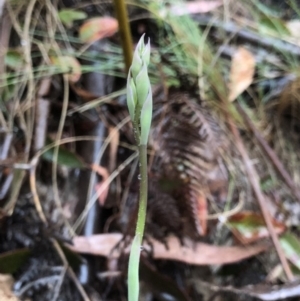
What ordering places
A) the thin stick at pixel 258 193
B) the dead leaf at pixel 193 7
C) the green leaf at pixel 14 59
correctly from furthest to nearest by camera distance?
the dead leaf at pixel 193 7
the green leaf at pixel 14 59
the thin stick at pixel 258 193

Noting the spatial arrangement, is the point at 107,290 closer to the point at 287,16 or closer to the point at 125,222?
the point at 125,222

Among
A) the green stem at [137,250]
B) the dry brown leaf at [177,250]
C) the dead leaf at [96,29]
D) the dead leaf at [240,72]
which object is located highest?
the dead leaf at [96,29]

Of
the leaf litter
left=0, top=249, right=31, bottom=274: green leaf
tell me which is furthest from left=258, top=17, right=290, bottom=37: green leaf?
left=0, top=249, right=31, bottom=274: green leaf

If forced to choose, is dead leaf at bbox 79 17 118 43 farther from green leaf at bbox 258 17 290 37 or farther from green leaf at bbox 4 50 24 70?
green leaf at bbox 258 17 290 37

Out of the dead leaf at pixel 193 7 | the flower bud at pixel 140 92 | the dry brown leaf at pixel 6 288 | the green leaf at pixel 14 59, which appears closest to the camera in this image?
the flower bud at pixel 140 92

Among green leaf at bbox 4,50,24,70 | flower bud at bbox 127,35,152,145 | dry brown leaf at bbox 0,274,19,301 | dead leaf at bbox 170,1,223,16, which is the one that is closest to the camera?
flower bud at bbox 127,35,152,145

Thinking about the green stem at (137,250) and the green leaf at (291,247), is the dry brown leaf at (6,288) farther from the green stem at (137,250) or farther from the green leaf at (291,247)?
the green leaf at (291,247)

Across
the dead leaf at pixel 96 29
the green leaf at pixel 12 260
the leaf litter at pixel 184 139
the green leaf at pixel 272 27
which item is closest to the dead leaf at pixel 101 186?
the leaf litter at pixel 184 139

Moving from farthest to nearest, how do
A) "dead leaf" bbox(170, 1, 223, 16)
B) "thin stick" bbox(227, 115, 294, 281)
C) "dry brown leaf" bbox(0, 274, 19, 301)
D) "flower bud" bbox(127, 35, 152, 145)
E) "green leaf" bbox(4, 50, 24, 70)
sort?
"dead leaf" bbox(170, 1, 223, 16) < "green leaf" bbox(4, 50, 24, 70) < "thin stick" bbox(227, 115, 294, 281) < "dry brown leaf" bbox(0, 274, 19, 301) < "flower bud" bbox(127, 35, 152, 145)
